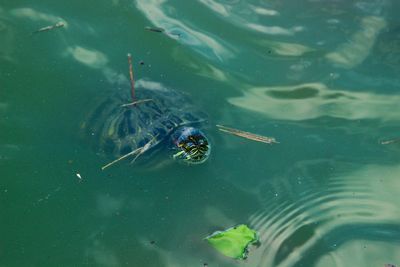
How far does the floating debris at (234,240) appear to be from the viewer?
2.25 m

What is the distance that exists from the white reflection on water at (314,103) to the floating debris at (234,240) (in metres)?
0.65

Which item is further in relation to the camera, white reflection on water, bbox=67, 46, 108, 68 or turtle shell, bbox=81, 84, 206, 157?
white reflection on water, bbox=67, 46, 108, 68

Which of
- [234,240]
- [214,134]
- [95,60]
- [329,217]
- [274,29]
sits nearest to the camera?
[234,240]

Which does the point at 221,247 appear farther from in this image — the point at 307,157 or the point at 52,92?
the point at 52,92

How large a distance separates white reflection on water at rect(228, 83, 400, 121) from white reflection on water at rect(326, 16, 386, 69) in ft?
0.58

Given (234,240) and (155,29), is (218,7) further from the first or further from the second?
(234,240)

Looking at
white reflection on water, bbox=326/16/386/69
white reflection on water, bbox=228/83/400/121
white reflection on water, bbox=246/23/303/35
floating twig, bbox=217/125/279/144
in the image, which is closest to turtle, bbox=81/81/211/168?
floating twig, bbox=217/125/279/144

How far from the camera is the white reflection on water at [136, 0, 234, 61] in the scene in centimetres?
268

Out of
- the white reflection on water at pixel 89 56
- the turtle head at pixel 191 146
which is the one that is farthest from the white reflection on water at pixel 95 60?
the turtle head at pixel 191 146

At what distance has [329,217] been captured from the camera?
7.86ft

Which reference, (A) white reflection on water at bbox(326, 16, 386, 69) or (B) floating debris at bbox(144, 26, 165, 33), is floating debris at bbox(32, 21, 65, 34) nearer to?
(B) floating debris at bbox(144, 26, 165, 33)

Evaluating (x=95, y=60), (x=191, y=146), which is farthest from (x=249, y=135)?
(x=95, y=60)

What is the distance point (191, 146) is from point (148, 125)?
0.25 meters

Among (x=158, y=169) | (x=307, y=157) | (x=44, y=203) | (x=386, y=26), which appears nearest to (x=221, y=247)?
(x=158, y=169)
